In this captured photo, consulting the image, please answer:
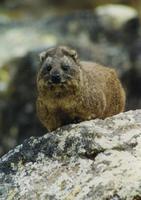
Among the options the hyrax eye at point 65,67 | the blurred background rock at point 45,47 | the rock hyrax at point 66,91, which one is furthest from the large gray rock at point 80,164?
the blurred background rock at point 45,47

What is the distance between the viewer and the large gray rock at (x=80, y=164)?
7633mm

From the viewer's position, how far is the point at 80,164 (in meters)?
8.14

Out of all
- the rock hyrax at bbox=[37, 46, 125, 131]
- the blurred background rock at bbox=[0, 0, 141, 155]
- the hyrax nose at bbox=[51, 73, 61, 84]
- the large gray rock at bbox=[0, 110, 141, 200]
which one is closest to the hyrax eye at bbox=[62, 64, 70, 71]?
the rock hyrax at bbox=[37, 46, 125, 131]

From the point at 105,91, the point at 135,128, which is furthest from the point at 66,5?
the point at 135,128

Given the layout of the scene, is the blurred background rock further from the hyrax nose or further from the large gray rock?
the large gray rock

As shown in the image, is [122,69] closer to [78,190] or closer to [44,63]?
[44,63]

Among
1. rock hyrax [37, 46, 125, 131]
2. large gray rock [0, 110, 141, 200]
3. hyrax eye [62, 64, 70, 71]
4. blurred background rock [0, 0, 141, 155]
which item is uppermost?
hyrax eye [62, 64, 70, 71]

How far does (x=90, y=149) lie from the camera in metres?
8.34

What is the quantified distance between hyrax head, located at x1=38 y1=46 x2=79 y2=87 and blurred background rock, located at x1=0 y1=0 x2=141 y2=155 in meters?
10.1

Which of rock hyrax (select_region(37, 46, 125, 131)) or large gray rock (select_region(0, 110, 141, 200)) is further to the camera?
rock hyrax (select_region(37, 46, 125, 131))

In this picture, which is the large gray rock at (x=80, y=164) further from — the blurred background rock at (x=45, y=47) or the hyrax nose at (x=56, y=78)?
the blurred background rock at (x=45, y=47)

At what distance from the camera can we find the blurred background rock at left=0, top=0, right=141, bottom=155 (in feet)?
66.3

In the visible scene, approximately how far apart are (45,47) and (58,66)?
12562mm

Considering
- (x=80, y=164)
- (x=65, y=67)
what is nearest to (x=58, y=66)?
(x=65, y=67)
